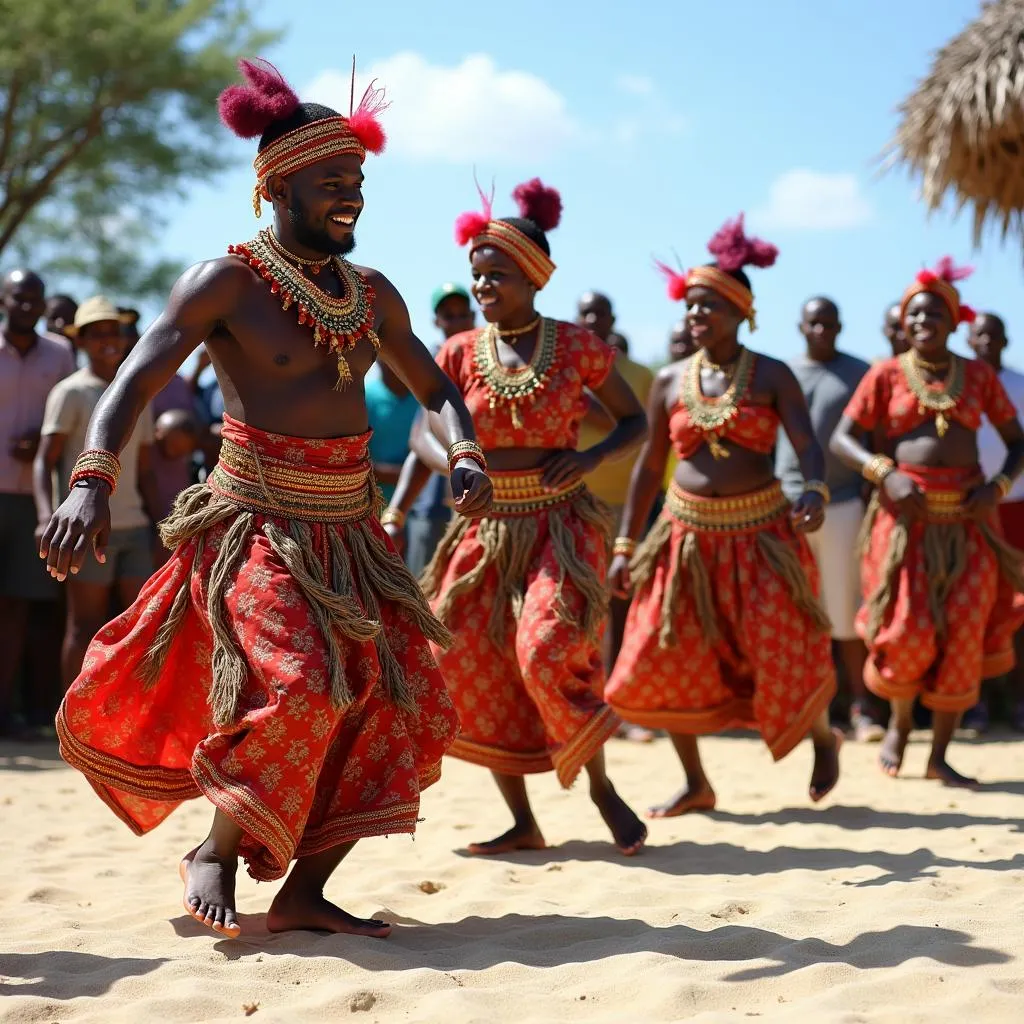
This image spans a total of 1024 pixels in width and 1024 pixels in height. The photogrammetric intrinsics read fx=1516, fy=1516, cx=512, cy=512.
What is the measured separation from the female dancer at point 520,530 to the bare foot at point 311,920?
56.0 inches

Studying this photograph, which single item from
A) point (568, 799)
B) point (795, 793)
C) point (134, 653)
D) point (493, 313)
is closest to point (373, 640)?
point (134, 653)

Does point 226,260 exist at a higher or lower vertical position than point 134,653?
higher

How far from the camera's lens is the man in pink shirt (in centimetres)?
848

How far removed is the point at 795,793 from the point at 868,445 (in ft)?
9.78

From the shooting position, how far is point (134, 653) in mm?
4289

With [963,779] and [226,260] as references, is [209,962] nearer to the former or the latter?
[226,260]

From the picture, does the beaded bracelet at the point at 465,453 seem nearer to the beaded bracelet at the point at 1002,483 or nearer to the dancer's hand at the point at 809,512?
the dancer's hand at the point at 809,512

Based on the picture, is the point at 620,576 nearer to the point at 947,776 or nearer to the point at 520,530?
the point at 520,530

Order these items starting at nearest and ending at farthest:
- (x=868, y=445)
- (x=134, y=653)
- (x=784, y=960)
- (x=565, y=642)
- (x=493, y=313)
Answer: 1. (x=784, y=960)
2. (x=134, y=653)
3. (x=565, y=642)
4. (x=493, y=313)
5. (x=868, y=445)

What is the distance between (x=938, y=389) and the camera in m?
7.43

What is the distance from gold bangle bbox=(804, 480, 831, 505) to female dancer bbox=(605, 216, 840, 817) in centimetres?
8

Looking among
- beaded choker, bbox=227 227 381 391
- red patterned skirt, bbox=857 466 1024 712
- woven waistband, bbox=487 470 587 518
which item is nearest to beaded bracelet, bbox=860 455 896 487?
red patterned skirt, bbox=857 466 1024 712

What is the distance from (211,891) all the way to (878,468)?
434 centimetres

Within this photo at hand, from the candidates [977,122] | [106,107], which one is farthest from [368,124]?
[106,107]
